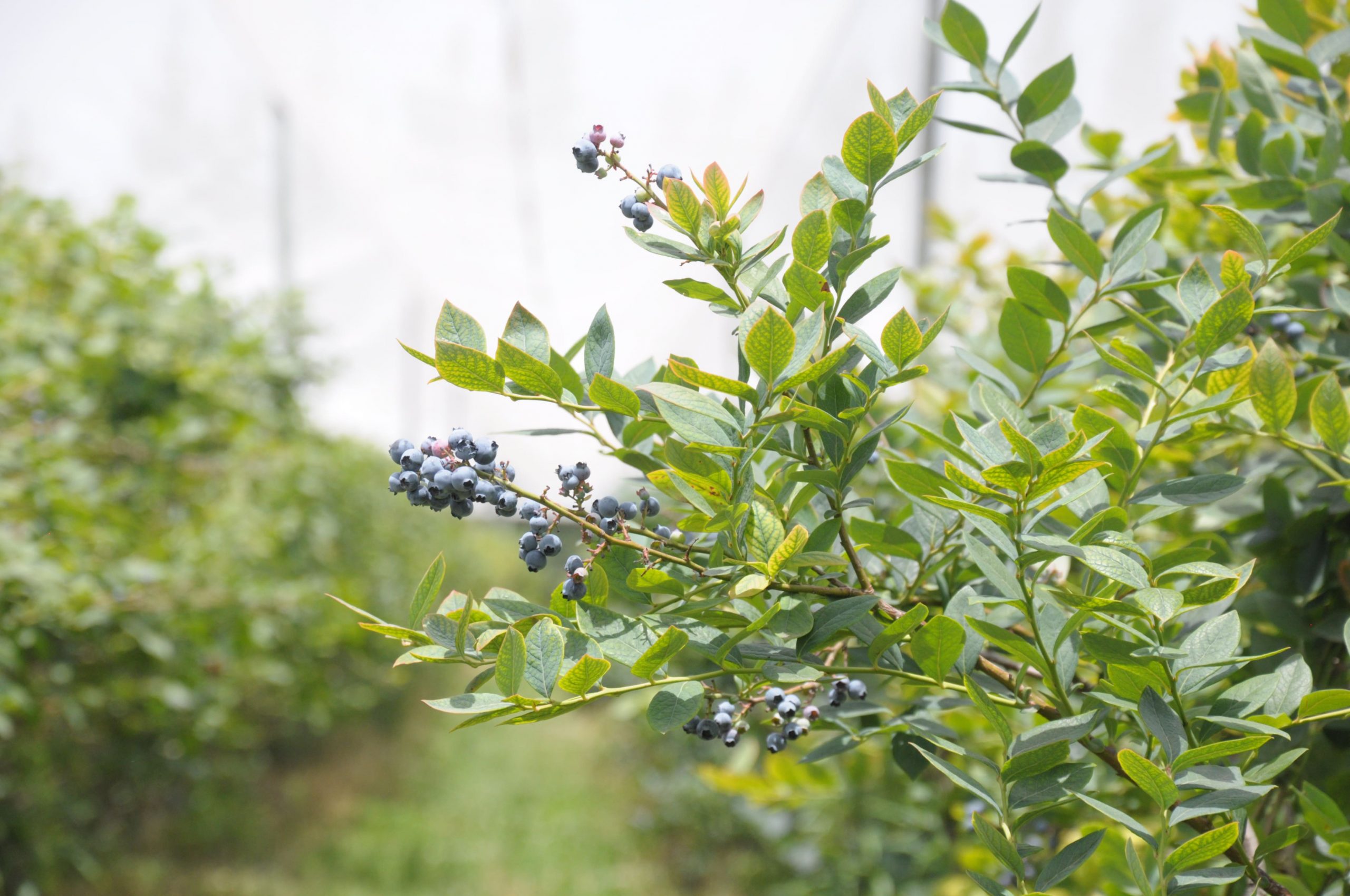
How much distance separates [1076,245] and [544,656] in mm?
422

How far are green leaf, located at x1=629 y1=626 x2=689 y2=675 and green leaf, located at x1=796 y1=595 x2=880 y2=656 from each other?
3.1 inches

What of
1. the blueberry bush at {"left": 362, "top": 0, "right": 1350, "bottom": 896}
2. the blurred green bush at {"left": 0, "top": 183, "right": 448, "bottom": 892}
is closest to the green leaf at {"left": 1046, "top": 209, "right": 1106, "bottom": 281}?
the blueberry bush at {"left": 362, "top": 0, "right": 1350, "bottom": 896}

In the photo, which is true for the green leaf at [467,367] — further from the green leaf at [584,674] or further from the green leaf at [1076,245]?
the green leaf at [1076,245]

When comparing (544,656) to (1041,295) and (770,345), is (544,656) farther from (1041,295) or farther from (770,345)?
(1041,295)

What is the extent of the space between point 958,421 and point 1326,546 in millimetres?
436

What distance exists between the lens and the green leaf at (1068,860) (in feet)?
1.43

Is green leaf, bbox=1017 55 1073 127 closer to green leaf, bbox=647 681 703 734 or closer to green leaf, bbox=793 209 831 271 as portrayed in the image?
green leaf, bbox=793 209 831 271

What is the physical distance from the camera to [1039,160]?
2.18 ft

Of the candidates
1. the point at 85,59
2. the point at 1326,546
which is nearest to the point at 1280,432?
the point at 1326,546

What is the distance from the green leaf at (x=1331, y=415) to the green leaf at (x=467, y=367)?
48cm

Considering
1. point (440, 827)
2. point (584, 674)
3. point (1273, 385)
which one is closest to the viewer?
point (584, 674)

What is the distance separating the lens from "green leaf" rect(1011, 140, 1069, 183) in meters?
0.65

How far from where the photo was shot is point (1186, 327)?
22.9 inches

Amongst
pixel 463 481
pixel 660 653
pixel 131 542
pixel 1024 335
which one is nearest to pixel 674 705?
pixel 660 653
